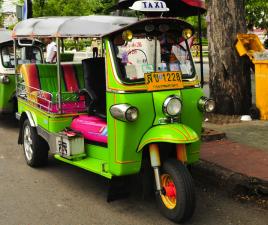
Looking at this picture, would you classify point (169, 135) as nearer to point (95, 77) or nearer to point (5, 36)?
point (95, 77)

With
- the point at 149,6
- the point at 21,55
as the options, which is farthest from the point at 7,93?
the point at 149,6

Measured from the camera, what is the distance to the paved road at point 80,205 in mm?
4645

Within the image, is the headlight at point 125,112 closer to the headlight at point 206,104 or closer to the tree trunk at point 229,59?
the headlight at point 206,104

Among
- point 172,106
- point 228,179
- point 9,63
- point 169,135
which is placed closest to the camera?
→ point 169,135

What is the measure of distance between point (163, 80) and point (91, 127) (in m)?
1.13

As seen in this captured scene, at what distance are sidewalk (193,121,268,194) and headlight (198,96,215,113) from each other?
3.34 feet

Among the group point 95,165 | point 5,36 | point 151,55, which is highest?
point 5,36

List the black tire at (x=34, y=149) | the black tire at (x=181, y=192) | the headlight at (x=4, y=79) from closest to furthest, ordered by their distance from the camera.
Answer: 1. the black tire at (x=181, y=192)
2. the black tire at (x=34, y=149)
3. the headlight at (x=4, y=79)

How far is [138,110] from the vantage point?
461cm

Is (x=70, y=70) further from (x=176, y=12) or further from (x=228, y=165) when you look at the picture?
(x=228, y=165)

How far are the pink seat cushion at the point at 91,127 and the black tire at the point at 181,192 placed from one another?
96cm

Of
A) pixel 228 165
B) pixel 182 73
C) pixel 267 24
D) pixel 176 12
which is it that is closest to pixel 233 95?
pixel 176 12

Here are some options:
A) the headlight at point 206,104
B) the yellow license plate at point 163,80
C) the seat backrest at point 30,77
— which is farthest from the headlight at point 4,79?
the headlight at point 206,104

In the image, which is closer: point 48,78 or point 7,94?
point 48,78
